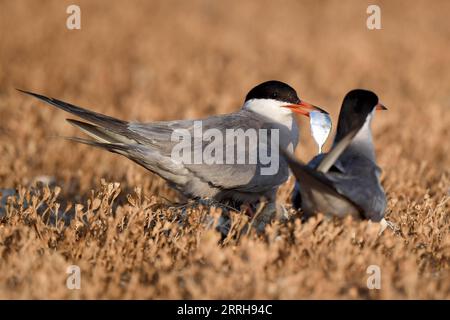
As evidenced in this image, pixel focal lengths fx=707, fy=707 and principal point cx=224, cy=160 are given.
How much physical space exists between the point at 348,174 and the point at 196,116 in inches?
155

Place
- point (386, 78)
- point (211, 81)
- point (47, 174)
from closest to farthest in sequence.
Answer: point (47, 174) < point (211, 81) < point (386, 78)

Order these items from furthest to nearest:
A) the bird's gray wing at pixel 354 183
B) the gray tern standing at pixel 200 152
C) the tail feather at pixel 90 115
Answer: the gray tern standing at pixel 200 152 → the tail feather at pixel 90 115 → the bird's gray wing at pixel 354 183

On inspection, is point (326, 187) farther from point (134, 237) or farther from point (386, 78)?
point (386, 78)

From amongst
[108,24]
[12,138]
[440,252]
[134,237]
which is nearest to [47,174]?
[12,138]

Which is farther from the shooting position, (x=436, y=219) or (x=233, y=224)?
(x=436, y=219)

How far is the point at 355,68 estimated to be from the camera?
9.98 m

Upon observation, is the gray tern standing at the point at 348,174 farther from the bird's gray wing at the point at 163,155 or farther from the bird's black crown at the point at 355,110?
the bird's gray wing at the point at 163,155

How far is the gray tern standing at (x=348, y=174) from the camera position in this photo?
3598mm

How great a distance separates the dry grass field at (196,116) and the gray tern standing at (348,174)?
0.42 feet

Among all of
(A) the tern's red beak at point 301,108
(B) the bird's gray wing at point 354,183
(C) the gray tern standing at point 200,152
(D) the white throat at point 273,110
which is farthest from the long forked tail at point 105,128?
(B) the bird's gray wing at point 354,183

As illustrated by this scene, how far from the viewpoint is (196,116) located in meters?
7.54

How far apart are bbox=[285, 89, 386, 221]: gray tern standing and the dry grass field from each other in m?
0.13
